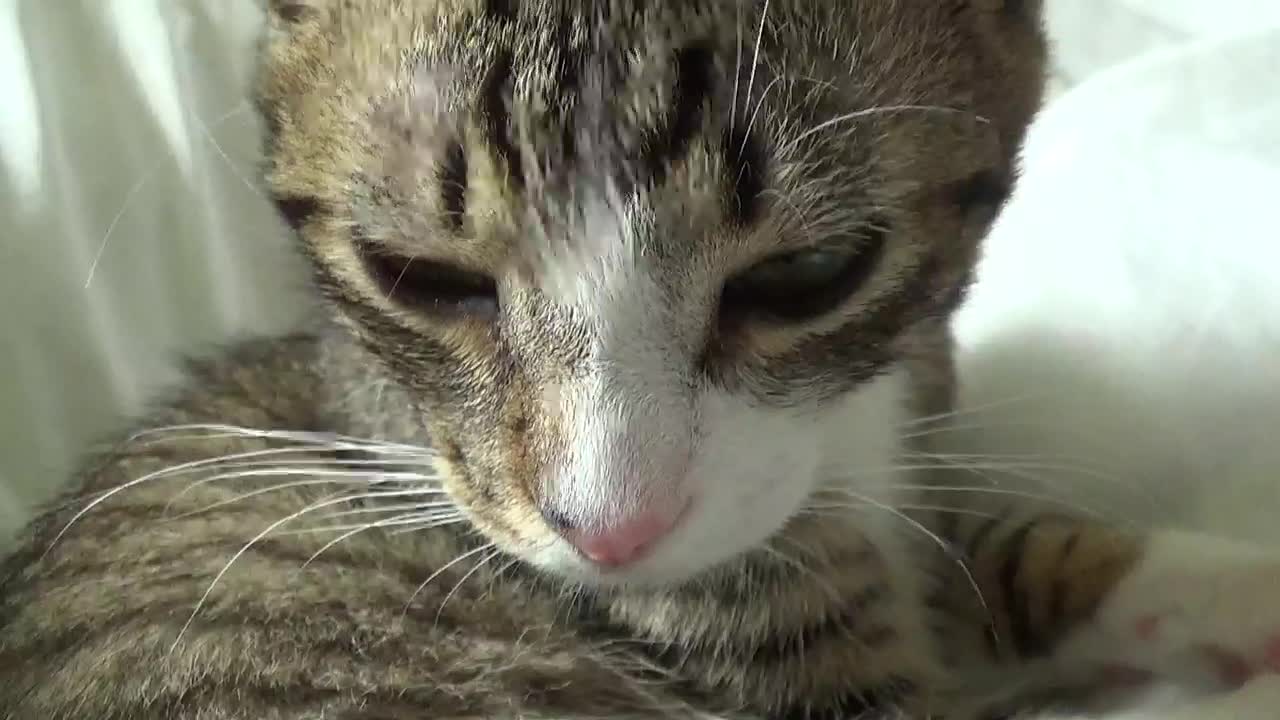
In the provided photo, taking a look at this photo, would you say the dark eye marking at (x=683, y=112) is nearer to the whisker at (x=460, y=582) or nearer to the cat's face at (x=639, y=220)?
the cat's face at (x=639, y=220)

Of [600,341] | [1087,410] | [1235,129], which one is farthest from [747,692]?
[1235,129]

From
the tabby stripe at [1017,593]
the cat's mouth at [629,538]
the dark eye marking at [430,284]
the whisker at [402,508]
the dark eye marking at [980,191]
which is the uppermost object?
the dark eye marking at [980,191]

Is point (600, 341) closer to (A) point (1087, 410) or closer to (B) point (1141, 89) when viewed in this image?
(A) point (1087, 410)

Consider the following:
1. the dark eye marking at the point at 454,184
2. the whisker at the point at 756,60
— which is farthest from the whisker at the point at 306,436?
the whisker at the point at 756,60

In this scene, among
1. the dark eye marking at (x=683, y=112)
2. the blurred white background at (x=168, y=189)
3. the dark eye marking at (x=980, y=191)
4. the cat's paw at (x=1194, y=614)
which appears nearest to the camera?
the dark eye marking at (x=683, y=112)

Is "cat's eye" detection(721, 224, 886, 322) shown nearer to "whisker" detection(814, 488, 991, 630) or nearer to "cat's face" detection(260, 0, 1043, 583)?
"cat's face" detection(260, 0, 1043, 583)

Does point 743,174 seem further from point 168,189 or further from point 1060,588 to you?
point 168,189

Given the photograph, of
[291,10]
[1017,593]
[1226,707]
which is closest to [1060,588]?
[1017,593]
